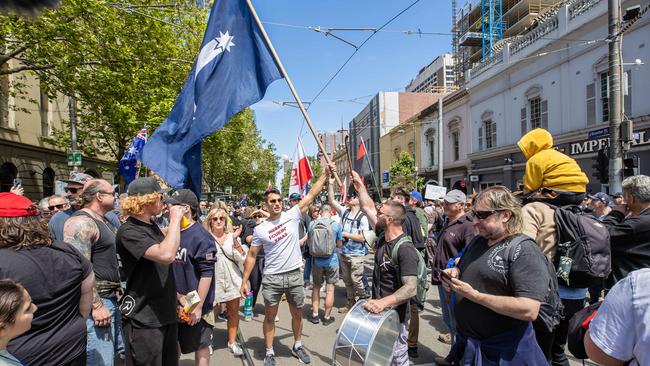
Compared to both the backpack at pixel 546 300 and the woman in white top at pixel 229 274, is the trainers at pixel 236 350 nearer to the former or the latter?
the woman in white top at pixel 229 274

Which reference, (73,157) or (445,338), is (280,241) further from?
(73,157)

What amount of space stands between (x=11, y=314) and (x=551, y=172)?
3615mm

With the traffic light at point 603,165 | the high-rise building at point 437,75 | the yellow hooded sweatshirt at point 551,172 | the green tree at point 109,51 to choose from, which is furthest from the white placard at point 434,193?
the high-rise building at point 437,75

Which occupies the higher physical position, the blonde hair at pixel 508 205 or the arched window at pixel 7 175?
the arched window at pixel 7 175

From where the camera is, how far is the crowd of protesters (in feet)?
6.76

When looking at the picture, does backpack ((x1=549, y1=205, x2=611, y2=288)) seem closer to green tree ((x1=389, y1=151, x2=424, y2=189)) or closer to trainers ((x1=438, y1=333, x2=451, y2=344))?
trainers ((x1=438, y1=333, x2=451, y2=344))

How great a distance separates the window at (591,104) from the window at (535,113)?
10.2 ft

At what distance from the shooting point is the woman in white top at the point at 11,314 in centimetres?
164

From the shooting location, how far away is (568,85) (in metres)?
16.9

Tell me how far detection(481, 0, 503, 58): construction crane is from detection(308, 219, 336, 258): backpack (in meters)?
30.5

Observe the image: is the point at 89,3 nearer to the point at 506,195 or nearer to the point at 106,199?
the point at 106,199

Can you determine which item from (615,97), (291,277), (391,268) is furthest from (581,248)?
(615,97)

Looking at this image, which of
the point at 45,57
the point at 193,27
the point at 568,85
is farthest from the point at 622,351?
the point at 568,85

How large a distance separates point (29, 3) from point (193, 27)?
1351cm
